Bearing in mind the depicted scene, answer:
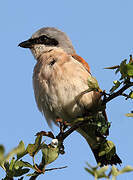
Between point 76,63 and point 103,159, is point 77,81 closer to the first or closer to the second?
point 76,63

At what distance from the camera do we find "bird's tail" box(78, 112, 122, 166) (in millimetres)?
3889

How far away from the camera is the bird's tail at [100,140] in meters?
3.89

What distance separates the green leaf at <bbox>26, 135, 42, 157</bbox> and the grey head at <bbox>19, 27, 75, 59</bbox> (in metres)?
3.47

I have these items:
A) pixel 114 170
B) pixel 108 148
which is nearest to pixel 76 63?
pixel 108 148

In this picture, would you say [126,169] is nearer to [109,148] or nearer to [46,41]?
[109,148]

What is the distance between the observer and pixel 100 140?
4445 millimetres

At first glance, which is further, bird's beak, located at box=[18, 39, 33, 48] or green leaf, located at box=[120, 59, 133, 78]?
bird's beak, located at box=[18, 39, 33, 48]

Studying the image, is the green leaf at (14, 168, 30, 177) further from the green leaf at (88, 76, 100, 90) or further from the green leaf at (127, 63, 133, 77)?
the green leaf at (127, 63, 133, 77)

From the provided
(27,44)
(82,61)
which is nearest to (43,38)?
(27,44)

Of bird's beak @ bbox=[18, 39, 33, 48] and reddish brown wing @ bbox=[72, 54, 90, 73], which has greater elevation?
bird's beak @ bbox=[18, 39, 33, 48]

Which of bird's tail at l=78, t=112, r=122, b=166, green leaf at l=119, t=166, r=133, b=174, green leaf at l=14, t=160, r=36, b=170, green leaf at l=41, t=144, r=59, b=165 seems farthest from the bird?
green leaf at l=119, t=166, r=133, b=174

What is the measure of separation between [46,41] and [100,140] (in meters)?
2.76

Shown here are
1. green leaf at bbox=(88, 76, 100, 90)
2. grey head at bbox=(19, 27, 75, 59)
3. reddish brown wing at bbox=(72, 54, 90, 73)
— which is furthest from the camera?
grey head at bbox=(19, 27, 75, 59)

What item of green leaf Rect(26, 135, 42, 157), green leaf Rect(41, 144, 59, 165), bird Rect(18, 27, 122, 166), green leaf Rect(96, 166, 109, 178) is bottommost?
green leaf Rect(96, 166, 109, 178)
